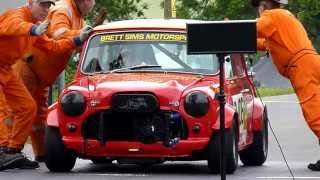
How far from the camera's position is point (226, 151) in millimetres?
11672

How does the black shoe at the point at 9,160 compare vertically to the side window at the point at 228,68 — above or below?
below

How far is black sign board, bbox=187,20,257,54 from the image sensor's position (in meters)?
10.1

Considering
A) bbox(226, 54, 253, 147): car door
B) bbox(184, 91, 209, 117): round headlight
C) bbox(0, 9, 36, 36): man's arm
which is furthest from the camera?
bbox(226, 54, 253, 147): car door

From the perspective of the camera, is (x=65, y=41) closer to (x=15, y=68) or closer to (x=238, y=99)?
(x=15, y=68)

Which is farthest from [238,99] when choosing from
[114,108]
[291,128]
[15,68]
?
[291,128]

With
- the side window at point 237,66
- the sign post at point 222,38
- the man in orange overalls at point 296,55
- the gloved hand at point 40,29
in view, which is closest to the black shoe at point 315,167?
Answer: the man in orange overalls at point 296,55

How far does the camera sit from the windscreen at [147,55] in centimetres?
1279

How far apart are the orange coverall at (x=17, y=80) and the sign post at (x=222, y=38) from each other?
109 inches

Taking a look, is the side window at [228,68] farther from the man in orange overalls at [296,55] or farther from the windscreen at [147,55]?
the man in orange overalls at [296,55]

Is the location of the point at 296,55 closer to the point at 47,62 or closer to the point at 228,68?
the point at 228,68

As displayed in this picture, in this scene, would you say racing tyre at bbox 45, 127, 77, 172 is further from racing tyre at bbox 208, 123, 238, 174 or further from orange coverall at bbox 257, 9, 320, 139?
orange coverall at bbox 257, 9, 320, 139

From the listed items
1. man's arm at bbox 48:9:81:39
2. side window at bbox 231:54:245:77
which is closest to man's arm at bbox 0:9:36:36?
man's arm at bbox 48:9:81:39

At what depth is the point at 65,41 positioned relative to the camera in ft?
41.6

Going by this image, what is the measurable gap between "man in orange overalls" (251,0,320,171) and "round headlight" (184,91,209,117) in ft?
4.00
